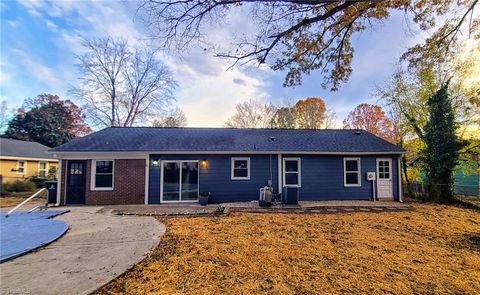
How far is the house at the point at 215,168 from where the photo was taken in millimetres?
11883

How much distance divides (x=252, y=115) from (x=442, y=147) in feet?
70.8

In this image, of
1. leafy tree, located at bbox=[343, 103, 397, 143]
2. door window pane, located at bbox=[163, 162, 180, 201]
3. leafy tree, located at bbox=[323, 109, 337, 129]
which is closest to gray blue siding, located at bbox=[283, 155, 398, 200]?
door window pane, located at bbox=[163, 162, 180, 201]

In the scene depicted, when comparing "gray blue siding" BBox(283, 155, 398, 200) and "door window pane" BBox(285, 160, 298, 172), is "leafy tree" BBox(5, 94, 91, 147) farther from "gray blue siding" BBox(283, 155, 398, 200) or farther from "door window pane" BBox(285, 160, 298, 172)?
"gray blue siding" BBox(283, 155, 398, 200)

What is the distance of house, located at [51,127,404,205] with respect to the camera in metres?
11.9

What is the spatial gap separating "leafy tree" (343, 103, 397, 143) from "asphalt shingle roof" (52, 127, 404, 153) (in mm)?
16254

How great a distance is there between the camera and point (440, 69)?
1452 cm

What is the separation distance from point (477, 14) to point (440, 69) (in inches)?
345

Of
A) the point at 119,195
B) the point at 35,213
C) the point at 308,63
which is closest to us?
the point at 308,63

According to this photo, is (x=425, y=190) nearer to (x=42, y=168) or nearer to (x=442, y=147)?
(x=442, y=147)

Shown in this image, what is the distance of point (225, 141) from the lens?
44.4 ft

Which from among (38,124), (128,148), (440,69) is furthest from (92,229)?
(38,124)

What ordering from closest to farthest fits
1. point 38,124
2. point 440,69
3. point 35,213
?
1. point 35,213
2. point 440,69
3. point 38,124

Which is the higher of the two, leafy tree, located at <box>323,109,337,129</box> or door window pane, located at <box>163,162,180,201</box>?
leafy tree, located at <box>323,109,337,129</box>

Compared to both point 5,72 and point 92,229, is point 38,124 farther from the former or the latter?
point 92,229
